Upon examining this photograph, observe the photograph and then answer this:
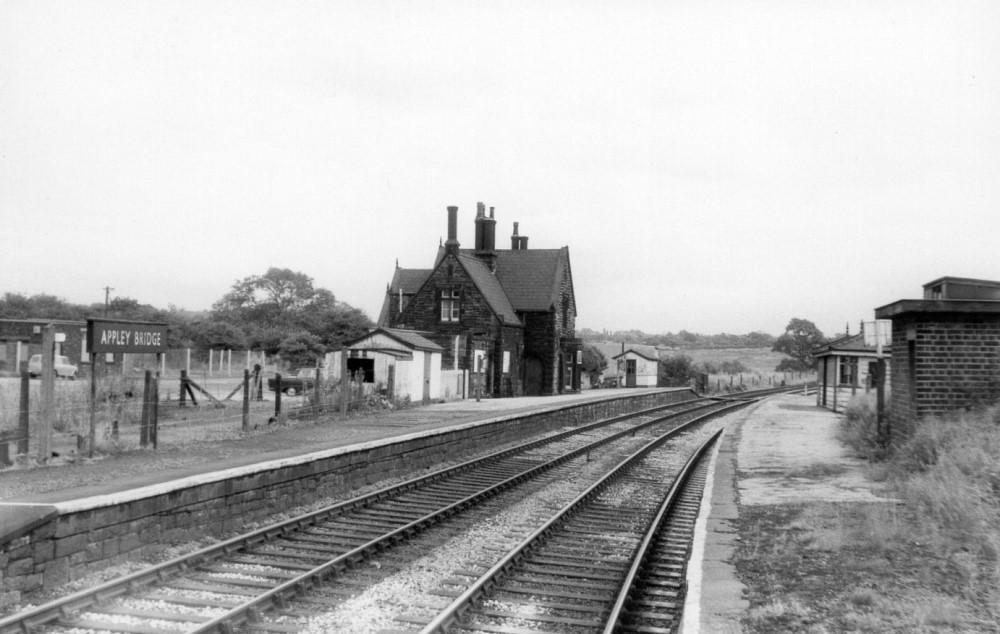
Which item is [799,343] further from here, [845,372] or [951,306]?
[951,306]

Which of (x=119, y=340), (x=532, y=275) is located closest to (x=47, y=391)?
(x=119, y=340)

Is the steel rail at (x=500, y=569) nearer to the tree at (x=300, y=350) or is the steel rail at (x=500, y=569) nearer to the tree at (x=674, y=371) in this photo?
the tree at (x=300, y=350)

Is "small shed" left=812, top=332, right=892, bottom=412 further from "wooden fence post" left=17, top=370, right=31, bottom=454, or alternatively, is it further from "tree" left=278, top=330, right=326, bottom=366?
"tree" left=278, top=330, right=326, bottom=366

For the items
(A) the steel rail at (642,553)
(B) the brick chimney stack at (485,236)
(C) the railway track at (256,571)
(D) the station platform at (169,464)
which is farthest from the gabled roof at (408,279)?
(C) the railway track at (256,571)

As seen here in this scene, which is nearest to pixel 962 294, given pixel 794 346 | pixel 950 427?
pixel 950 427

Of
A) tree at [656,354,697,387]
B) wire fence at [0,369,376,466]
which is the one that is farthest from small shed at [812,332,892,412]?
tree at [656,354,697,387]

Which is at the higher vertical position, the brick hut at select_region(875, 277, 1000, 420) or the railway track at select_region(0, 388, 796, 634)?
the brick hut at select_region(875, 277, 1000, 420)

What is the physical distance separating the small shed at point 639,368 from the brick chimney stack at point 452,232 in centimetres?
2657

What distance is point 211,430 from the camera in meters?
17.0

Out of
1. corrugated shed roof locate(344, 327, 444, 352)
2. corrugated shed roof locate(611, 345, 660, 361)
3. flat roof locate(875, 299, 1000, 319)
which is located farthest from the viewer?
corrugated shed roof locate(611, 345, 660, 361)

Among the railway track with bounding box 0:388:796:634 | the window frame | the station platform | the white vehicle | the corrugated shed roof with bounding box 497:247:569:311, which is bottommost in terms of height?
the railway track with bounding box 0:388:796:634

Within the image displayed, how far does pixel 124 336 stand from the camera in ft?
41.1

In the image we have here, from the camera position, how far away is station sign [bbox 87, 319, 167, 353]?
Result: 39.0 ft

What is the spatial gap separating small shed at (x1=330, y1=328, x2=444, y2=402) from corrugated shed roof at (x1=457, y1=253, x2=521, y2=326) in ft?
33.8
